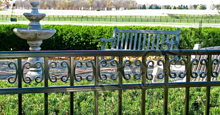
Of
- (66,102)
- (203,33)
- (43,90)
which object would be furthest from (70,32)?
(43,90)

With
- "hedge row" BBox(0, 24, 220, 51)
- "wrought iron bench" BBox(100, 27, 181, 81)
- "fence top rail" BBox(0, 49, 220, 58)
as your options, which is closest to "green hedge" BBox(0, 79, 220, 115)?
"fence top rail" BBox(0, 49, 220, 58)

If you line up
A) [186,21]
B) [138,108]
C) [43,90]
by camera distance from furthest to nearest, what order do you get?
1. [186,21]
2. [138,108]
3. [43,90]

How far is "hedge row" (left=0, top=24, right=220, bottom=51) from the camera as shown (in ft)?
28.8

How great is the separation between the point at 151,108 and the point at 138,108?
0.69ft

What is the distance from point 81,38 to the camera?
9273mm

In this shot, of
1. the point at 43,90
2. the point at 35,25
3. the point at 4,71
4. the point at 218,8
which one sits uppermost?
the point at 218,8

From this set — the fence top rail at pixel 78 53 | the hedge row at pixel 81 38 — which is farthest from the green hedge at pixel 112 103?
the hedge row at pixel 81 38

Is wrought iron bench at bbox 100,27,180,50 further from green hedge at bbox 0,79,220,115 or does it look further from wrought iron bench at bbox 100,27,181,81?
green hedge at bbox 0,79,220,115

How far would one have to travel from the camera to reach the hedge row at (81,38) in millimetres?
8773

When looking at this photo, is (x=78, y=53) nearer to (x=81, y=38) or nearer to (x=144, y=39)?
(x=144, y=39)

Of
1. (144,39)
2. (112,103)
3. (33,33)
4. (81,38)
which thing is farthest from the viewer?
(81,38)

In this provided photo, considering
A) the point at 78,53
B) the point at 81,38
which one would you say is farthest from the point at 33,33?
the point at 78,53

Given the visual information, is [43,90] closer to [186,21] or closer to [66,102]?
[66,102]

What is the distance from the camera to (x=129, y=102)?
3.30 m
